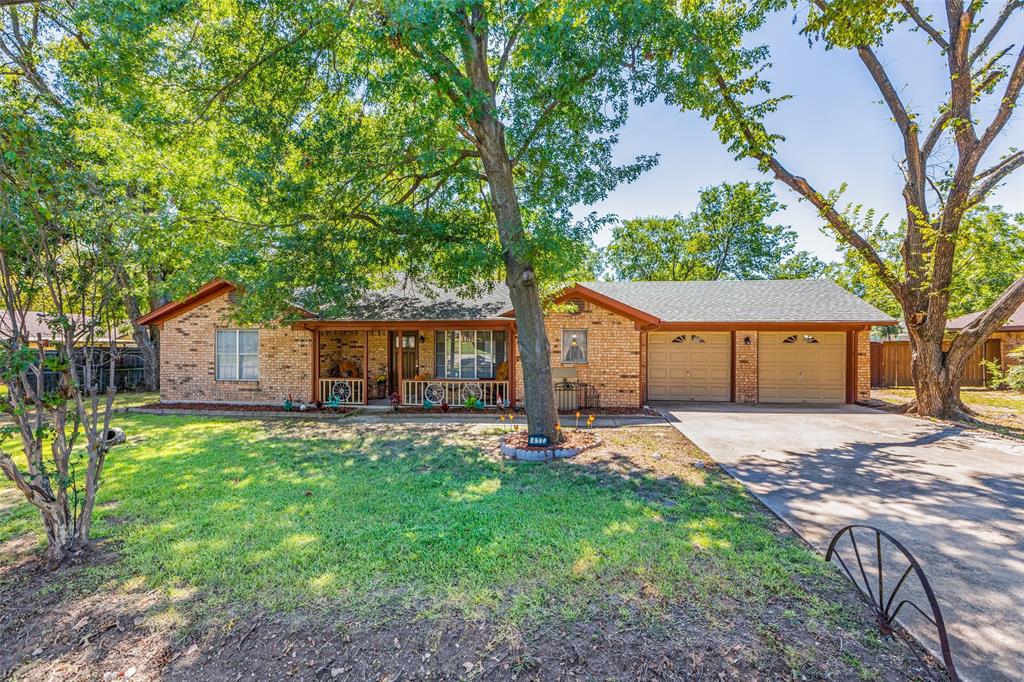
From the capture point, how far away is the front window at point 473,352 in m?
13.1

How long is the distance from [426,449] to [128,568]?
4465 mm

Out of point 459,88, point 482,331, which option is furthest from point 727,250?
point 459,88

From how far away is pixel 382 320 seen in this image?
38.8 ft

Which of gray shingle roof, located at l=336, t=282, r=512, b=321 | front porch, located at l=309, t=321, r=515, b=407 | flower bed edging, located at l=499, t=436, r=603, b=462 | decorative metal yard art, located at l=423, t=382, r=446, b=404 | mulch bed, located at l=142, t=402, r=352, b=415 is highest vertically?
gray shingle roof, located at l=336, t=282, r=512, b=321

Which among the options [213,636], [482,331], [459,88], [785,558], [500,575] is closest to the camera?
[213,636]

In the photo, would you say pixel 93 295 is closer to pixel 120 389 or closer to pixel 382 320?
pixel 382 320

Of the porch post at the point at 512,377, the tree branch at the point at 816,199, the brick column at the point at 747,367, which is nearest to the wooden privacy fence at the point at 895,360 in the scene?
the brick column at the point at 747,367

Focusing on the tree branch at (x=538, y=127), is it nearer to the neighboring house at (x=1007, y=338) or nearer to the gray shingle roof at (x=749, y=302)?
the gray shingle roof at (x=749, y=302)

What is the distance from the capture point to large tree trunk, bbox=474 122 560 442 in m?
7.62

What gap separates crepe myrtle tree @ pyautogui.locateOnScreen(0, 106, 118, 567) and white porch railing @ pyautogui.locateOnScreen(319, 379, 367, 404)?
875cm

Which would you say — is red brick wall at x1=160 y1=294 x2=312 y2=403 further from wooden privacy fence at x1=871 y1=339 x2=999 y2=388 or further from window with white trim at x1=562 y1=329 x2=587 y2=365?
wooden privacy fence at x1=871 y1=339 x2=999 y2=388

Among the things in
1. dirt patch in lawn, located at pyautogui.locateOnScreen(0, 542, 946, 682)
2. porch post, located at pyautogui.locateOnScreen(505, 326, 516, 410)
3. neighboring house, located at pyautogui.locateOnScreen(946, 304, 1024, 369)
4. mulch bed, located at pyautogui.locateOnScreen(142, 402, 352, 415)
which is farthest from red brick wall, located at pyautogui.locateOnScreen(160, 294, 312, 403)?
neighboring house, located at pyautogui.locateOnScreen(946, 304, 1024, 369)

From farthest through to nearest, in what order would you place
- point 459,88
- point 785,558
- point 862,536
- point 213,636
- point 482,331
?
1. point 482,331
2. point 459,88
3. point 862,536
4. point 785,558
5. point 213,636

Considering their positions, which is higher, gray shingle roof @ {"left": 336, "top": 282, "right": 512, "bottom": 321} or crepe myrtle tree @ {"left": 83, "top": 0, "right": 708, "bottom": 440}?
crepe myrtle tree @ {"left": 83, "top": 0, "right": 708, "bottom": 440}
